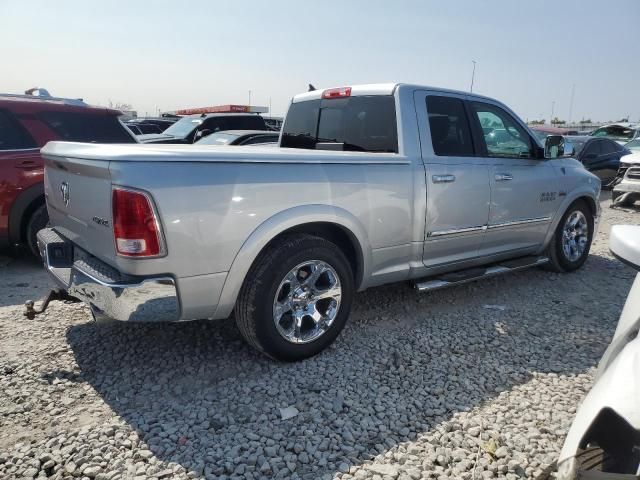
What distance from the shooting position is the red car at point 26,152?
4809mm

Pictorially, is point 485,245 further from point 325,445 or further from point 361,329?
point 325,445

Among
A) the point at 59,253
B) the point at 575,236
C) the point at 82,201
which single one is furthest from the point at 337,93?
the point at 575,236

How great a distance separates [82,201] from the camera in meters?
2.77

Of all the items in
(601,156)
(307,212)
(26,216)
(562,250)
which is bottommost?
(562,250)

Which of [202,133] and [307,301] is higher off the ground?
[202,133]

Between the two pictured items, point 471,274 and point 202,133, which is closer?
point 471,274

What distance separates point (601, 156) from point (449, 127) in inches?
418

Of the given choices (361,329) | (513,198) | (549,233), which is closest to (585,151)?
(549,233)

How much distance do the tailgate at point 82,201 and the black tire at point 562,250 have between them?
446cm

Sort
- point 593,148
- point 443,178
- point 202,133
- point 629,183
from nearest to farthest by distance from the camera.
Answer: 1. point 443,178
2. point 629,183
3. point 202,133
4. point 593,148

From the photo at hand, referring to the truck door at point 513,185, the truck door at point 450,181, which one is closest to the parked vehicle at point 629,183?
the truck door at point 513,185

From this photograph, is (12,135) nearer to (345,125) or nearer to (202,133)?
(345,125)

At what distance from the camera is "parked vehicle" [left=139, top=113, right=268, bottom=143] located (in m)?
10.6

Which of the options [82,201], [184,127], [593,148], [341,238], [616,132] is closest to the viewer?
[82,201]
